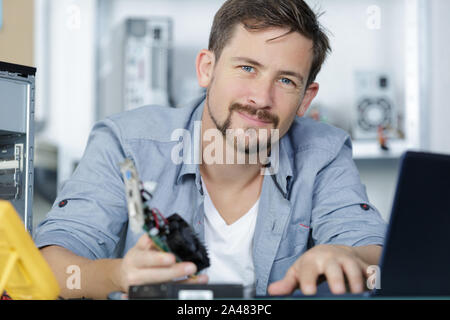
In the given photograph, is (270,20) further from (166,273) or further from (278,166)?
(166,273)

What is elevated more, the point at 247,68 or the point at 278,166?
the point at 247,68

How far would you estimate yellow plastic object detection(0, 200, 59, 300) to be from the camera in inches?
21.9

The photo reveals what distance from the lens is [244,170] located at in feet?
4.39

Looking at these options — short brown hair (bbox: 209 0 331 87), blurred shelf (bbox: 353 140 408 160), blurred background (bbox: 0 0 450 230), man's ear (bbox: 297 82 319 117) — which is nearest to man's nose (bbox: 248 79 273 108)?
short brown hair (bbox: 209 0 331 87)

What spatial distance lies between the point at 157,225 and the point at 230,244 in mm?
646

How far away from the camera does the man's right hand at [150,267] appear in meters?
0.62

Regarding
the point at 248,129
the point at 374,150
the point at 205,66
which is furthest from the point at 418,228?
the point at 374,150

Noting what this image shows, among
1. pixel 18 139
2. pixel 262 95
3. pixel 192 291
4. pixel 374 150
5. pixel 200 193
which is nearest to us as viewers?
pixel 192 291

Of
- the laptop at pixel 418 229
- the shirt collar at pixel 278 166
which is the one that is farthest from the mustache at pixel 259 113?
the laptop at pixel 418 229

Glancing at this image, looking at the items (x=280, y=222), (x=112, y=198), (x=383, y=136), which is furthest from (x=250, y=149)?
(x=383, y=136)

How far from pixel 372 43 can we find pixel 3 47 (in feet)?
6.62

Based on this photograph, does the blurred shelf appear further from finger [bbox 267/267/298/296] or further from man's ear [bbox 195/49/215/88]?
finger [bbox 267/267/298/296]

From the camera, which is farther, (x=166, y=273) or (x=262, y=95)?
(x=262, y=95)

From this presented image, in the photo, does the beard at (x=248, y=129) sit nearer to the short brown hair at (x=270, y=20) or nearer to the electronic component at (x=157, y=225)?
the short brown hair at (x=270, y=20)
